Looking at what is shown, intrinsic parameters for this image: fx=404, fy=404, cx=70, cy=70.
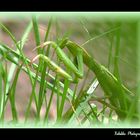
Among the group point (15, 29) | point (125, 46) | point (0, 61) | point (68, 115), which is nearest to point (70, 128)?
point (68, 115)

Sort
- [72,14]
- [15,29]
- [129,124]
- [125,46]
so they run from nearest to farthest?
[129,124] < [72,14] < [125,46] < [15,29]

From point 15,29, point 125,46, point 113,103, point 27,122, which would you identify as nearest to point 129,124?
point 113,103

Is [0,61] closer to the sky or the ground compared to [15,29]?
closer to the ground

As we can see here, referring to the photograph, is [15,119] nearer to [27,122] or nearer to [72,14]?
[27,122]

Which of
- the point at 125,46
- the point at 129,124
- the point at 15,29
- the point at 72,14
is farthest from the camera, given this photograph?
the point at 15,29

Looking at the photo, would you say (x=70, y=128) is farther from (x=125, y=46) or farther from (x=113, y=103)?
(x=125, y=46)

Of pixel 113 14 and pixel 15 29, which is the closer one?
pixel 113 14

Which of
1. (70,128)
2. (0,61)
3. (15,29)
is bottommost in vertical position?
(70,128)

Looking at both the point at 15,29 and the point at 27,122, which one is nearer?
the point at 27,122

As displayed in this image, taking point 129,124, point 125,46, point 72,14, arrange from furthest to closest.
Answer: point 125,46
point 72,14
point 129,124
